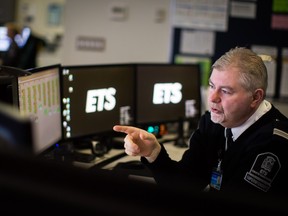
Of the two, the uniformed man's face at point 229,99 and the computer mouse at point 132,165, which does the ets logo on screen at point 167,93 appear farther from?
the uniformed man's face at point 229,99

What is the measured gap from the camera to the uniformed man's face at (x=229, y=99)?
5.21ft

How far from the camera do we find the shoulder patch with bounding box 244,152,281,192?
1.49m

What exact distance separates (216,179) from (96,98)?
891 mm

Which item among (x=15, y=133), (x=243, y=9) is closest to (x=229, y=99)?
(x=15, y=133)

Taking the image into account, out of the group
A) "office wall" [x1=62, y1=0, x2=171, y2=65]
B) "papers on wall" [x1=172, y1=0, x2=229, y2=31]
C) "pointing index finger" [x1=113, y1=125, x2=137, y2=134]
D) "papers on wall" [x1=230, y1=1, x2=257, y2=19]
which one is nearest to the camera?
"pointing index finger" [x1=113, y1=125, x2=137, y2=134]

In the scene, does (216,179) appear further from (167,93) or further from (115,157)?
(167,93)

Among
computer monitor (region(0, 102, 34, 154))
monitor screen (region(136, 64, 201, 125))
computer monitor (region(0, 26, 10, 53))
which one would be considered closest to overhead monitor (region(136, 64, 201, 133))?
monitor screen (region(136, 64, 201, 125))

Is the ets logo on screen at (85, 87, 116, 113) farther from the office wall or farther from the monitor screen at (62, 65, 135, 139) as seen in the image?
the office wall

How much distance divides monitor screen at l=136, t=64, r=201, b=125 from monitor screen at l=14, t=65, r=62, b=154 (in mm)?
600

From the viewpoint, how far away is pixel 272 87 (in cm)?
377

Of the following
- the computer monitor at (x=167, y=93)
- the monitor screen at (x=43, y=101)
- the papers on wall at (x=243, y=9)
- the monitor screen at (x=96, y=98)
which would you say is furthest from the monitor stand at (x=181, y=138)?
the papers on wall at (x=243, y=9)

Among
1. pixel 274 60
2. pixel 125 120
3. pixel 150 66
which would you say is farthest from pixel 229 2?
pixel 125 120

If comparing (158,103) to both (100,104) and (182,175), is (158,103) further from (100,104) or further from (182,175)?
(182,175)

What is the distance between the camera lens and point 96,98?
2.35 m
